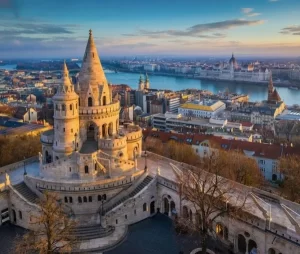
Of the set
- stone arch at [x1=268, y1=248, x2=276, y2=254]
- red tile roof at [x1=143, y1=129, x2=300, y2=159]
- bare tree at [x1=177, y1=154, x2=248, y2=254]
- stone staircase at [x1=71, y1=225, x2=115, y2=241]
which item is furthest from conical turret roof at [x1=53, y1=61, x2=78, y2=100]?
red tile roof at [x1=143, y1=129, x2=300, y2=159]

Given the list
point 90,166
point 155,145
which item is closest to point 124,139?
point 90,166

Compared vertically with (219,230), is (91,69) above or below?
above

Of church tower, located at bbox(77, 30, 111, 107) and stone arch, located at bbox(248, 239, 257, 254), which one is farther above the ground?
church tower, located at bbox(77, 30, 111, 107)

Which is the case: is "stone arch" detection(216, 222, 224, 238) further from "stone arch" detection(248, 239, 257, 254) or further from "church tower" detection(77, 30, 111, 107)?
"church tower" detection(77, 30, 111, 107)

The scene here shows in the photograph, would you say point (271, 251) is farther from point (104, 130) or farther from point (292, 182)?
point (104, 130)

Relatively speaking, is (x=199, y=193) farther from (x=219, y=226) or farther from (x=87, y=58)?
(x=87, y=58)

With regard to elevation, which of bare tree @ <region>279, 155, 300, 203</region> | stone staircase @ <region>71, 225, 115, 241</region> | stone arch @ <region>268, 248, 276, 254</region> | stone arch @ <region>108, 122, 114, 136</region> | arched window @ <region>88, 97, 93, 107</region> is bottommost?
stone staircase @ <region>71, 225, 115, 241</region>

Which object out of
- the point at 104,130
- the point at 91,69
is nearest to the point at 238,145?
the point at 104,130
